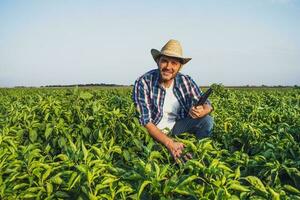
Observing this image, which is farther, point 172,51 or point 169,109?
point 169,109

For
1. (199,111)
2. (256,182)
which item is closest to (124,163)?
(256,182)

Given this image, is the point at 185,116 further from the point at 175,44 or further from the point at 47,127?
the point at 47,127

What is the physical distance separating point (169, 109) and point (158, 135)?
3.52 feet

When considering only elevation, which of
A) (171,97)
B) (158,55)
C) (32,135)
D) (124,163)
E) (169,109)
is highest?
(158,55)

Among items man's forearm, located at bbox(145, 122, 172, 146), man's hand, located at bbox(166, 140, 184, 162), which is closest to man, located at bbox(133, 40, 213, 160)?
man's forearm, located at bbox(145, 122, 172, 146)

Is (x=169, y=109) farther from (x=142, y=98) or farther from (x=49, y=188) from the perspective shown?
(x=49, y=188)

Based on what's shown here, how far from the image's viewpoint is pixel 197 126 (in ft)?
18.2

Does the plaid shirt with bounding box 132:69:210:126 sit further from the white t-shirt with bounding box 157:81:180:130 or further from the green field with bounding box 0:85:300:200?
the green field with bounding box 0:85:300:200

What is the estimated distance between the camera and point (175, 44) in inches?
219

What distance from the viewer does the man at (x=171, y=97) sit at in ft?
17.8

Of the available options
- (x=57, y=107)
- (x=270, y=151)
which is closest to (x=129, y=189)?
(x=270, y=151)

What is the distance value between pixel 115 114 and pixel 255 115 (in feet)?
9.64

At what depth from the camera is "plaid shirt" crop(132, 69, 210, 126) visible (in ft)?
17.7

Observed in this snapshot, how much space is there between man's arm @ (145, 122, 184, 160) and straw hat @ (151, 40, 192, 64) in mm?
986
